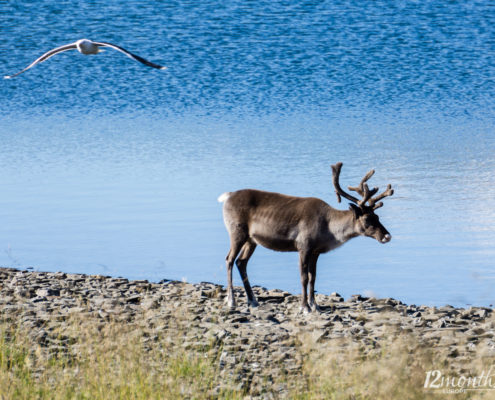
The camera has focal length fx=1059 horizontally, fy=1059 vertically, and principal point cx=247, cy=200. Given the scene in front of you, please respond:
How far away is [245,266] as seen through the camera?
35.6 ft

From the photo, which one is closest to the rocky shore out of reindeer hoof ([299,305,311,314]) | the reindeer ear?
reindeer hoof ([299,305,311,314])

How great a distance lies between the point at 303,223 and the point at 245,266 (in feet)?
2.80

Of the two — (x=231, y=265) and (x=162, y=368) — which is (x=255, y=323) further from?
(x=162, y=368)

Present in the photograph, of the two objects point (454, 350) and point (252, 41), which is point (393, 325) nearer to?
point (454, 350)

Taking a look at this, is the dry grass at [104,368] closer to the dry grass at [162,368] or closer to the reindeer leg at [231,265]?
the dry grass at [162,368]

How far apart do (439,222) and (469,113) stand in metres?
23.2

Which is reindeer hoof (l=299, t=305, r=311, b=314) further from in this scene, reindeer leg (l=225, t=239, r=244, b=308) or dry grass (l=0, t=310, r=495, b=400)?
dry grass (l=0, t=310, r=495, b=400)

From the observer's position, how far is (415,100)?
4334cm

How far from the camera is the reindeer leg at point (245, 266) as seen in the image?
10781mm

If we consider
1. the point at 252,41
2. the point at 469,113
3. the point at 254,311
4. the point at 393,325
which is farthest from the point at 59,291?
the point at 252,41

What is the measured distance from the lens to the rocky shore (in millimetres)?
8422

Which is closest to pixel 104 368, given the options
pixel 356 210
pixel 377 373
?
pixel 377 373

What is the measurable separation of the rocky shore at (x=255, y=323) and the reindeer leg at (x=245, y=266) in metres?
0.13

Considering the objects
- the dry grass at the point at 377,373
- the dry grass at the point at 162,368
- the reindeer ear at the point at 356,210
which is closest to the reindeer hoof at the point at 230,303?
the dry grass at the point at 162,368
